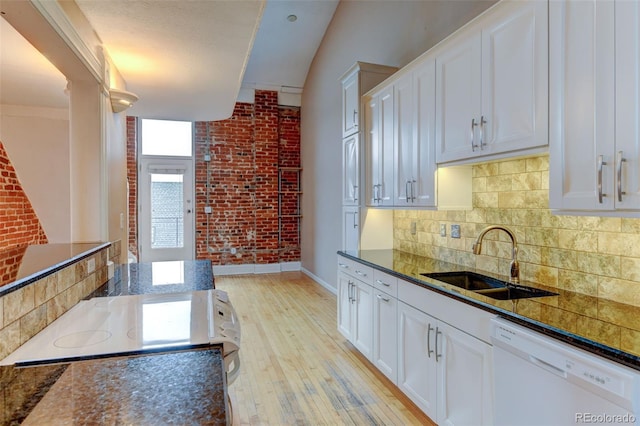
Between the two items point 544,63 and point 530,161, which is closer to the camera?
point 544,63

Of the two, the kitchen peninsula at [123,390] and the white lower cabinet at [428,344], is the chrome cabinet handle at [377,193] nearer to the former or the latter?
the white lower cabinet at [428,344]

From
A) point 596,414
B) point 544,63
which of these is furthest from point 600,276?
point 544,63

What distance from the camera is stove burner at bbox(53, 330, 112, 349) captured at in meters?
1.22

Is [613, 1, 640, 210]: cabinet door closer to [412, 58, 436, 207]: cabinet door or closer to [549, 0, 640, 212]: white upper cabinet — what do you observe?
[549, 0, 640, 212]: white upper cabinet

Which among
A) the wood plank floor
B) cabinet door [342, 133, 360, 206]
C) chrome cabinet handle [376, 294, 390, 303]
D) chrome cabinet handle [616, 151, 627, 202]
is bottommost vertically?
the wood plank floor

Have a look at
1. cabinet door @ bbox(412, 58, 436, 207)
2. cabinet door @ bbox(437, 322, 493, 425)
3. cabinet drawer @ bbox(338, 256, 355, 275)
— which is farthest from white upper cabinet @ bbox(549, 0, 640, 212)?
cabinet drawer @ bbox(338, 256, 355, 275)

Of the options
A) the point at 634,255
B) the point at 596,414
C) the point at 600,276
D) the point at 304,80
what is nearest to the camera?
the point at 596,414

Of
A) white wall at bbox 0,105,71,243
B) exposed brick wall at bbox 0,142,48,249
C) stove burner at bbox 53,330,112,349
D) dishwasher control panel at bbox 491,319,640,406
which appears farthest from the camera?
white wall at bbox 0,105,71,243

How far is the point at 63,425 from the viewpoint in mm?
769

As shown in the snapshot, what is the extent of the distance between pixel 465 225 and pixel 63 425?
2.59 metres

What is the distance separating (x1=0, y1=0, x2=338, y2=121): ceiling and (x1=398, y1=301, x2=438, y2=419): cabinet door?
223cm

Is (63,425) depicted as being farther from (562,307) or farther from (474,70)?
(474,70)

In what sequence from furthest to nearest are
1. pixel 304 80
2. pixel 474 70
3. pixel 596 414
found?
pixel 304 80, pixel 474 70, pixel 596 414

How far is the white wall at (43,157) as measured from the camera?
4828 millimetres
